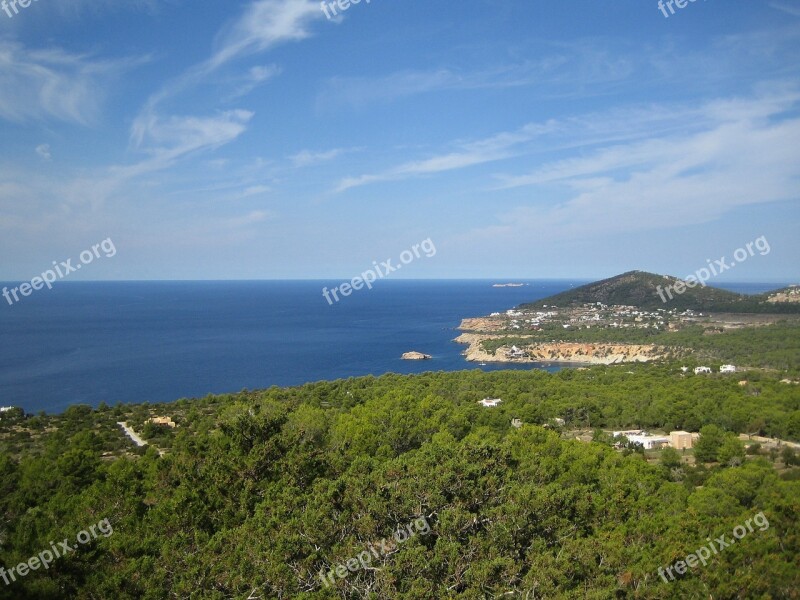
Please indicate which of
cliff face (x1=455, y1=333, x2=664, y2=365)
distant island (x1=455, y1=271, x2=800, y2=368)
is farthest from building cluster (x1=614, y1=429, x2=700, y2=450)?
cliff face (x1=455, y1=333, x2=664, y2=365)

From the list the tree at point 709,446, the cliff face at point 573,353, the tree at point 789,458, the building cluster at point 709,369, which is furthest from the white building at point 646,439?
the cliff face at point 573,353

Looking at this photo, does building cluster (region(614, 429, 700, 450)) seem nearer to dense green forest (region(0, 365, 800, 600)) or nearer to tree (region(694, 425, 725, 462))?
tree (region(694, 425, 725, 462))

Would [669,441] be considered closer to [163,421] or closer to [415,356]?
[163,421]

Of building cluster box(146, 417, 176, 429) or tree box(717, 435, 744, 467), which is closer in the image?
tree box(717, 435, 744, 467)

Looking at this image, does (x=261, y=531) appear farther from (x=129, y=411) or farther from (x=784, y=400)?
(x=784, y=400)

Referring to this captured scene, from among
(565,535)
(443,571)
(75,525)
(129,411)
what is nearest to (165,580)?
(75,525)

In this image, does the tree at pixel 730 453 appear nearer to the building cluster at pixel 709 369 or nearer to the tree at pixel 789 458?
the tree at pixel 789 458

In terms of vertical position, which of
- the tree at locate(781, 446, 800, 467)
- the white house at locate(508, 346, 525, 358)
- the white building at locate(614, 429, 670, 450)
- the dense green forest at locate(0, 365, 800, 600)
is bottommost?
the white house at locate(508, 346, 525, 358)
